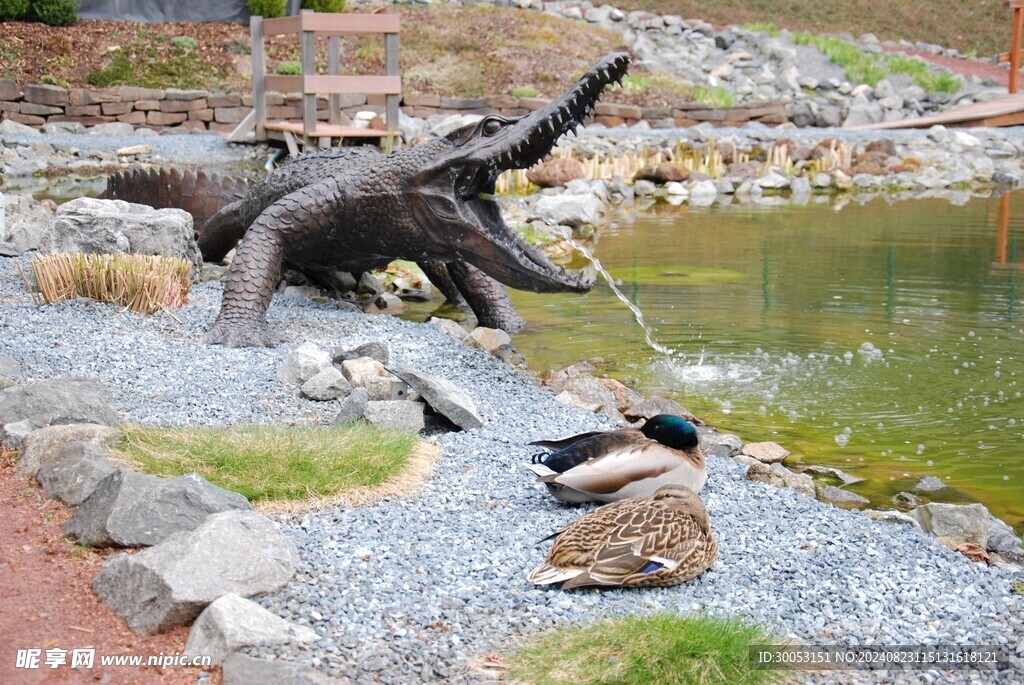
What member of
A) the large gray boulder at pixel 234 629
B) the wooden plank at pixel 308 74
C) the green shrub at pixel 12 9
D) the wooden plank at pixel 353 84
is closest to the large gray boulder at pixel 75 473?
the large gray boulder at pixel 234 629

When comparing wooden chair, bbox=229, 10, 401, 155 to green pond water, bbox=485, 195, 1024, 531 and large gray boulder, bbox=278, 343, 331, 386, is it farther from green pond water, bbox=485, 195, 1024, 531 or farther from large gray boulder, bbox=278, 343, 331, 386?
large gray boulder, bbox=278, 343, 331, 386

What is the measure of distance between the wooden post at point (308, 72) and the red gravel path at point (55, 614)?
11980 millimetres

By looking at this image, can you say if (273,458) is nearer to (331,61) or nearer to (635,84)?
(331,61)

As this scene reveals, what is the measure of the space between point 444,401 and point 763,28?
2769cm

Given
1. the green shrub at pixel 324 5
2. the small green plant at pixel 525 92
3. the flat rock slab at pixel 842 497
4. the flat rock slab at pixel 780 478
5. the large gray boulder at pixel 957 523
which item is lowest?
the flat rock slab at pixel 842 497

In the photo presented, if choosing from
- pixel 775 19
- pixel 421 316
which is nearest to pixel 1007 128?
pixel 775 19

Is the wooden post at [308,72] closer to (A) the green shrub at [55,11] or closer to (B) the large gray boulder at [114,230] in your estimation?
(B) the large gray boulder at [114,230]

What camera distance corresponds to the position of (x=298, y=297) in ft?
26.6

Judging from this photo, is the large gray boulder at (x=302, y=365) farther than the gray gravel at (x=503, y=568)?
Yes

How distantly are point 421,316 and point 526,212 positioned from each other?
182 inches

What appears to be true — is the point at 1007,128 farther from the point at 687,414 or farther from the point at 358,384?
the point at 358,384

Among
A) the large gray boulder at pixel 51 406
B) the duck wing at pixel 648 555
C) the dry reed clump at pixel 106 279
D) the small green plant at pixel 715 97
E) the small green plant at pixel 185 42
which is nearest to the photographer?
the duck wing at pixel 648 555

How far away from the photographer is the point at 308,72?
50.8ft

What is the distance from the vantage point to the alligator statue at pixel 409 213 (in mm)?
6438
